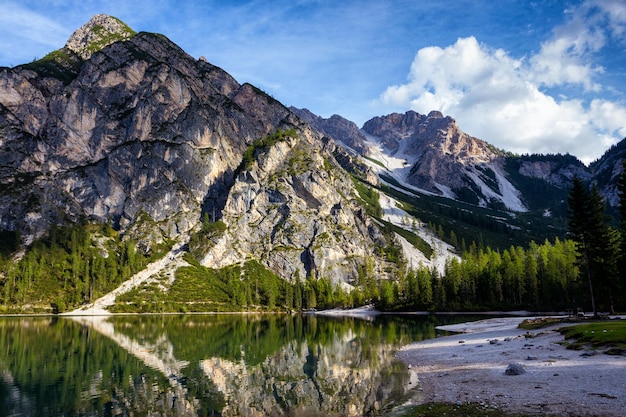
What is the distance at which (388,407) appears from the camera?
1087 inches

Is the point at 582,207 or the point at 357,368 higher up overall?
the point at 582,207

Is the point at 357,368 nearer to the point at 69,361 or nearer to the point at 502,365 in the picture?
the point at 502,365

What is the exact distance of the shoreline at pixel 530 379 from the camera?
22500 mm

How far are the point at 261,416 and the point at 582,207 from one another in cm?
6685

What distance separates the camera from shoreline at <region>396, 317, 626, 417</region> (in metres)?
22.5

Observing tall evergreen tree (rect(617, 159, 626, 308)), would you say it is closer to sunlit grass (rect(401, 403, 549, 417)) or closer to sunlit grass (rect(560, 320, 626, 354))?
sunlit grass (rect(560, 320, 626, 354))

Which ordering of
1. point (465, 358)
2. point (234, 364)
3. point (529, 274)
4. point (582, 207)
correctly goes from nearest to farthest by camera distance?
1. point (465, 358)
2. point (234, 364)
3. point (582, 207)
4. point (529, 274)

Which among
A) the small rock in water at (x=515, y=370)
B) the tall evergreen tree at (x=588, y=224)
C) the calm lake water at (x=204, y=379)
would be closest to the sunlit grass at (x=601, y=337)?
the small rock in water at (x=515, y=370)

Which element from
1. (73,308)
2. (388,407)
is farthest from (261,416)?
(73,308)

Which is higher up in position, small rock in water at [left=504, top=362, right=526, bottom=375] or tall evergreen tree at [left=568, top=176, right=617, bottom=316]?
tall evergreen tree at [left=568, top=176, right=617, bottom=316]

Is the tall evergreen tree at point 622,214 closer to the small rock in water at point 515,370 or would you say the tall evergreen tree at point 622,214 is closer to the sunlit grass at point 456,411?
the small rock in water at point 515,370

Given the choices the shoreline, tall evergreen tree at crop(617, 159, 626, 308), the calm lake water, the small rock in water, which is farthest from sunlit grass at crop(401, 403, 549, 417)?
tall evergreen tree at crop(617, 159, 626, 308)

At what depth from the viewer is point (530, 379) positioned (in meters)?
29.5

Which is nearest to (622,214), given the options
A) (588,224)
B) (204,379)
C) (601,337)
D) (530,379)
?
(588,224)
